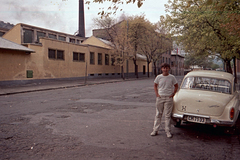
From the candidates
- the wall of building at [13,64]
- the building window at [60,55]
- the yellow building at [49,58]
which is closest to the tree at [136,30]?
the yellow building at [49,58]

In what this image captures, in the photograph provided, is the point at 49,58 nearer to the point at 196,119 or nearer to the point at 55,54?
the point at 55,54

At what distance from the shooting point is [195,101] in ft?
17.5

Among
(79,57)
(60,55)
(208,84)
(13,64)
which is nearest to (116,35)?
(79,57)

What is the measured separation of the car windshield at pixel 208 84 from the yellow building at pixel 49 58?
16.4 m

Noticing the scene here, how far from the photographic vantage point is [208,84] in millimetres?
6016

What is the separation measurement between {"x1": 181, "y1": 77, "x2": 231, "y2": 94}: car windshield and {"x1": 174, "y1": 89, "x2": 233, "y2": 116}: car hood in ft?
0.91

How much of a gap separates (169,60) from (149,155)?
69.8 m

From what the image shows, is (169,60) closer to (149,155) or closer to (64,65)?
(64,65)

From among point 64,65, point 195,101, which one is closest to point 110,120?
point 195,101

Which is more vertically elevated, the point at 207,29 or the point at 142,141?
the point at 207,29

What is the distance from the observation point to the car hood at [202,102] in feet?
16.8

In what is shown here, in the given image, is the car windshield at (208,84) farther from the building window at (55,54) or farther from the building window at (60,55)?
the building window at (60,55)

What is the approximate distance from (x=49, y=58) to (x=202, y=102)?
22.6 m

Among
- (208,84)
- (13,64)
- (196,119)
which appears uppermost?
(13,64)
